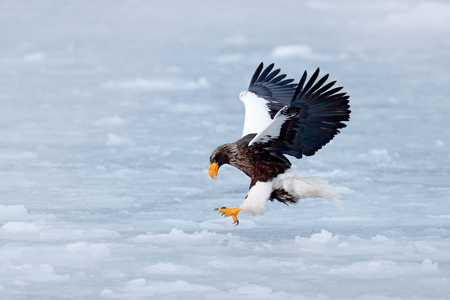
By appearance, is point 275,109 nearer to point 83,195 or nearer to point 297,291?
point 83,195

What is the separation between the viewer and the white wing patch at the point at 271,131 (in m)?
6.00

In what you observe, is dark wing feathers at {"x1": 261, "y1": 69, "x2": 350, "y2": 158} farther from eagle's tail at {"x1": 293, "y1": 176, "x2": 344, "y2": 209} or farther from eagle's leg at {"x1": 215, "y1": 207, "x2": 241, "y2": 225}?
eagle's leg at {"x1": 215, "y1": 207, "x2": 241, "y2": 225}

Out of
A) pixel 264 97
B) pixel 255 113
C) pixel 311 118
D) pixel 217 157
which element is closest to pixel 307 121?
pixel 311 118

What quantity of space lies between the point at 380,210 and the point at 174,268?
250 cm

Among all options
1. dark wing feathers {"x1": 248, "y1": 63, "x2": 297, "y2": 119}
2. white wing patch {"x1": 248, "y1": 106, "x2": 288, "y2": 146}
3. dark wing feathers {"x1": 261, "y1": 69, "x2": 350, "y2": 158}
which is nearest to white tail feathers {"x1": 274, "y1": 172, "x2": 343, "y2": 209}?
dark wing feathers {"x1": 261, "y1": 69, "x2": 350, "y2": 158}

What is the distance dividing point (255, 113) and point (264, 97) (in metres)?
0.37

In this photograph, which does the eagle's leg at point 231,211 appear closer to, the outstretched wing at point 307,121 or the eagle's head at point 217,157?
the eagle's head at point 217,157

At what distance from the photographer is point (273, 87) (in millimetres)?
7793

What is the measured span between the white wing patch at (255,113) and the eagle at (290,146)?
245 mm

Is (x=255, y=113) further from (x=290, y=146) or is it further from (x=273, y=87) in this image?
(x=290, y=146)

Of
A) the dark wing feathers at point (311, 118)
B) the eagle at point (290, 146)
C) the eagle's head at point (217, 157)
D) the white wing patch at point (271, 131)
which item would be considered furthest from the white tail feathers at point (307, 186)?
the eagle's head at point (217, 157)

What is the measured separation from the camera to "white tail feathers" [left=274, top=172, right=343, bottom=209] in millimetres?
6305

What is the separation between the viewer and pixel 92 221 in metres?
6.93

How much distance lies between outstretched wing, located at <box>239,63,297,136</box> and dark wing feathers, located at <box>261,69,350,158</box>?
83cm
